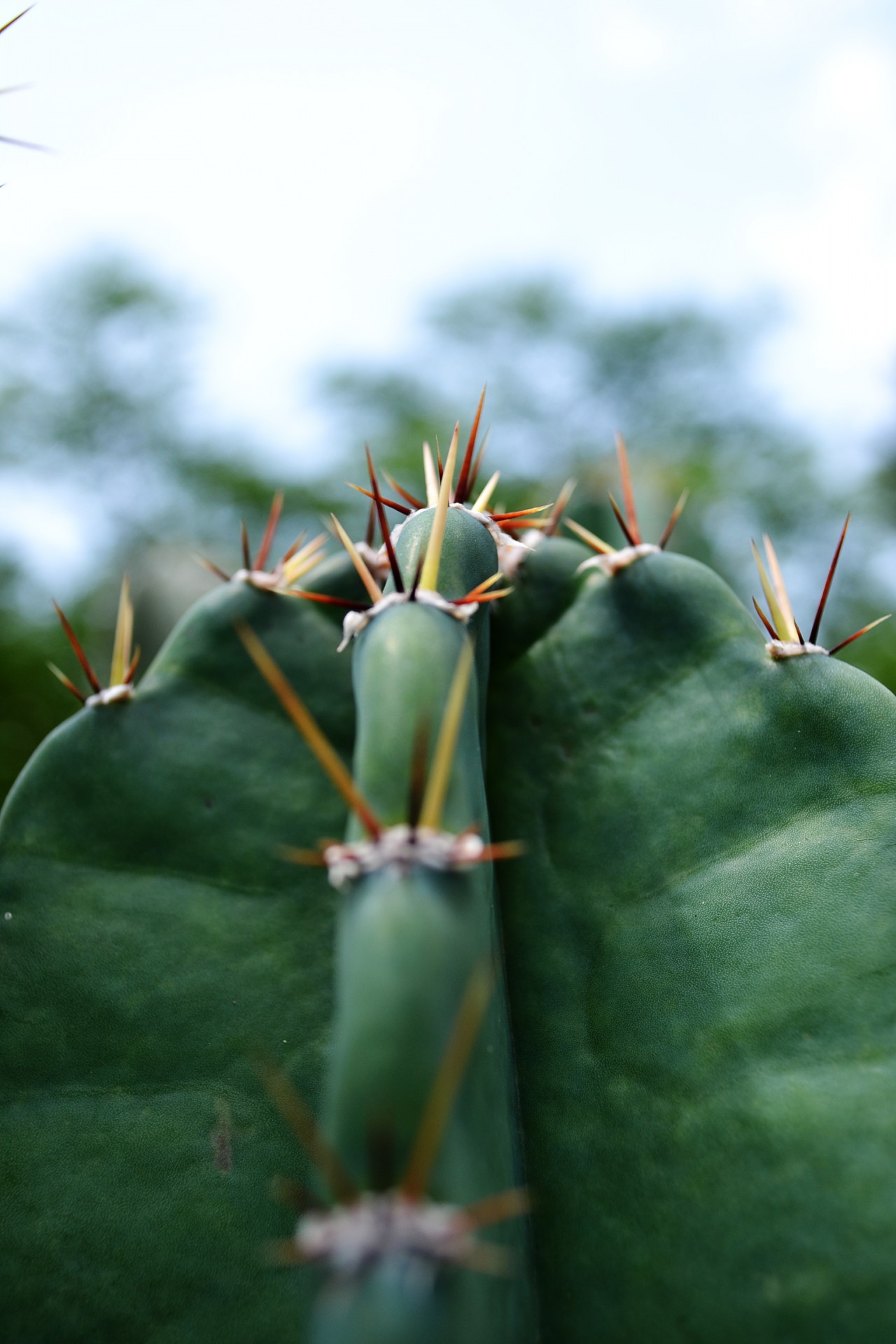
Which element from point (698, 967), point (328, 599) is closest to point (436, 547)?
point (328, 599)

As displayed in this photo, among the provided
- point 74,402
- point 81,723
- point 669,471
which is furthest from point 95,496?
point 81,723

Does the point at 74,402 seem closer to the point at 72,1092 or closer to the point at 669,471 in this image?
the point at 669,471

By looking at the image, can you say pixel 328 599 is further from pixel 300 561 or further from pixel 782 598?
pixel 782 598

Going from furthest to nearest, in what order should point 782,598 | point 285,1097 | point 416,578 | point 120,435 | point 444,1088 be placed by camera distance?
point 120,435 → point 782,598 → point 285,1097 → point 416,578 → point 444,1088

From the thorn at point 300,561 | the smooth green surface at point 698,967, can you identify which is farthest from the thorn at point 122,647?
the smooth green surface at point 698,967

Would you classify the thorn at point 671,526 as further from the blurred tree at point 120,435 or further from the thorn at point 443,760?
the blurred tree at point 120,435

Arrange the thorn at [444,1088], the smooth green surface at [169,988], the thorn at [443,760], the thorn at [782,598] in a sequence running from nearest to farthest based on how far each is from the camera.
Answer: the thorn at [444,1088] → the thorn at [443,760] → the smooth green surface at [169,988] → the thorn at [782,598]

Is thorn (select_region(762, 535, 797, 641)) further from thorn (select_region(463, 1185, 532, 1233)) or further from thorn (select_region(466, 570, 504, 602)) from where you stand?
thorn (select_region(463, 1185, 532, 1233))
